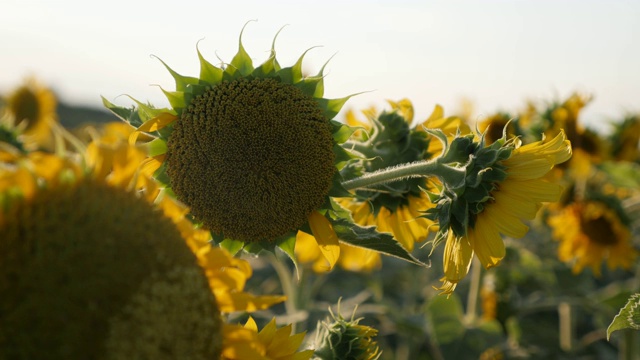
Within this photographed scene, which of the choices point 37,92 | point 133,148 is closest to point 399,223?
point 133,148

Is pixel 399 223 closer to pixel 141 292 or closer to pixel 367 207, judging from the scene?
pixel 367 207

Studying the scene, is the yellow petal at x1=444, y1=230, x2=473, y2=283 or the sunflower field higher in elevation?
the sunflower field

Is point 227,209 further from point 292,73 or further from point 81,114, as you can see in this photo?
point 81,114

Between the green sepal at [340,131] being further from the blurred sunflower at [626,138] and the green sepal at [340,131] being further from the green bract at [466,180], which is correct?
the blurred sunflower at [626,138]

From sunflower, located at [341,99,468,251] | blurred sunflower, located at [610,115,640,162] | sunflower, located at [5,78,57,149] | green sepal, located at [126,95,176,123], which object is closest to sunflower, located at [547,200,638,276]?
blurred sunflower, located at [610,115,640,162]

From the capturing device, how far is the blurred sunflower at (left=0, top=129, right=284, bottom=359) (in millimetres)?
916

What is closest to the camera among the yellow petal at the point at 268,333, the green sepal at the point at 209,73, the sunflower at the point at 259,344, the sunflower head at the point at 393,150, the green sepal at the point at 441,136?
the sunflower at the point at 259,344

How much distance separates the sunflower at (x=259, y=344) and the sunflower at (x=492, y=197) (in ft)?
1.29

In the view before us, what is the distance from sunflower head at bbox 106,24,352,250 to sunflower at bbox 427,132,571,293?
0.27 meters

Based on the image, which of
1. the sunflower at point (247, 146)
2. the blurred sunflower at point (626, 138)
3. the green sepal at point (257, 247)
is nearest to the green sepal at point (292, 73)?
the sunflower at point (247, 146)

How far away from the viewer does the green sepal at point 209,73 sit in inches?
58.1

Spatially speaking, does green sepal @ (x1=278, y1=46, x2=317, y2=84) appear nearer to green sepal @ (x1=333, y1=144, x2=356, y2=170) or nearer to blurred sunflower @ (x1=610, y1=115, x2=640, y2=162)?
green sepal @ (x1=333, y1=144, x2=356, y2=170)

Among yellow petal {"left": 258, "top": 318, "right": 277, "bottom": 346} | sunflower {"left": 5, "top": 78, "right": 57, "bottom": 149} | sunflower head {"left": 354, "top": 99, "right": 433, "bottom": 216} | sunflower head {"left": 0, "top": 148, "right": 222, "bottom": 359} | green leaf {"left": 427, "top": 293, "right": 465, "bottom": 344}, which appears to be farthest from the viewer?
sunflower {"left": 5, "top": 78, "right": 57, "bottom": 149}

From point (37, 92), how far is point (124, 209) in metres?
5.28
